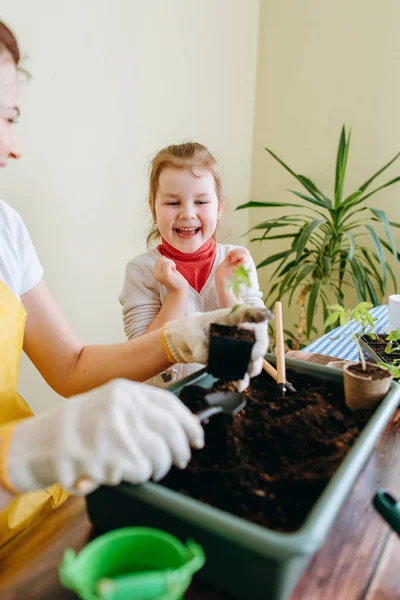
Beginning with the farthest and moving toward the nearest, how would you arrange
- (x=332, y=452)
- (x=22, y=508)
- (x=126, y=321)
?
(x=126, y=321) → (x=22, y=508) → (x=332, y=452)

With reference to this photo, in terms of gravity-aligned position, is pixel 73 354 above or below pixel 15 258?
below

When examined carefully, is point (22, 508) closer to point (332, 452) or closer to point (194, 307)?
point (332, 452)

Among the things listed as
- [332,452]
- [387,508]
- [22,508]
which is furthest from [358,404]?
[22,508]

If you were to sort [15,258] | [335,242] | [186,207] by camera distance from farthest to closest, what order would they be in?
[335,242] → [186,207] → [15,258]

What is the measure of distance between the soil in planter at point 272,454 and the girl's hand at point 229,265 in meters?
0.56

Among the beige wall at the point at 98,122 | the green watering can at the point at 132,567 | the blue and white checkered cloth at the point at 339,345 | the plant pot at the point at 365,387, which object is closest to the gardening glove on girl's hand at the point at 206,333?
the plant pot at the point at 365,387

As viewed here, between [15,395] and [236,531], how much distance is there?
74 cm

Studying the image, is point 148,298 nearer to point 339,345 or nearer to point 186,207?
point 186,207

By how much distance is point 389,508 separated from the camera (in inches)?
20.7

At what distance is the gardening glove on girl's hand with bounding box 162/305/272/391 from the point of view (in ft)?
2.60

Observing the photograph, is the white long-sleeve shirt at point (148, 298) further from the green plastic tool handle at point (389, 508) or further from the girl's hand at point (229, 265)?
the green plastic tool handle at point (389, 508)

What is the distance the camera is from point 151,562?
17.3 inches

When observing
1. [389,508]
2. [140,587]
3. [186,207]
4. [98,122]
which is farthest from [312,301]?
[140,587]

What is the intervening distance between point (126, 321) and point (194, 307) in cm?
24
